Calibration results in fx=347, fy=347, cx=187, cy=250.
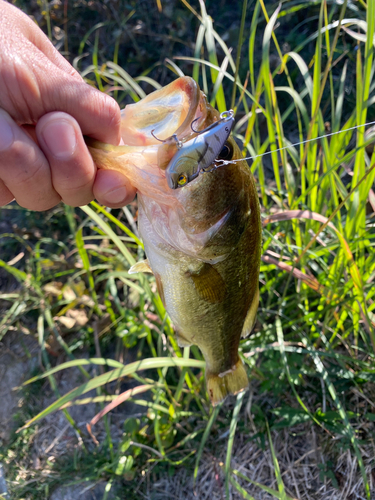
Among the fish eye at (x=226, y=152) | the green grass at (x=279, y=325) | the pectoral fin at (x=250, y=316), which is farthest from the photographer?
the green grass at (x=279, y=325)

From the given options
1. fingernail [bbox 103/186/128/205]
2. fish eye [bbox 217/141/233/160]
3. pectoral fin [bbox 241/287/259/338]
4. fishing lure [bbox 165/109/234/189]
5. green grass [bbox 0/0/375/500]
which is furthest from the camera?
green grass [bbox 0/0/375/500]

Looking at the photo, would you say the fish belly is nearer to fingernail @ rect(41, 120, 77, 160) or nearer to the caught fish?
the caught fish

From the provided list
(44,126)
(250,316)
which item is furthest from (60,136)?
(250,316)

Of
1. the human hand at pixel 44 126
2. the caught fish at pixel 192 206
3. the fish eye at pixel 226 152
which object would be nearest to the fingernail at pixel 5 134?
the human hand at pixel 44 126

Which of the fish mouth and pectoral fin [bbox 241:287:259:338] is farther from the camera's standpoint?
pectoral fin [bbox 241:287:259:338]

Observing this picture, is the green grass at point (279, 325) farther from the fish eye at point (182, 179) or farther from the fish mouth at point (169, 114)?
the fish eye at point (182, 179)

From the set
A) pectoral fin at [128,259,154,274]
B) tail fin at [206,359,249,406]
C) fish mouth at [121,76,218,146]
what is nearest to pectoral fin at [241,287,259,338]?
tail fin at [206,359,249,406]
